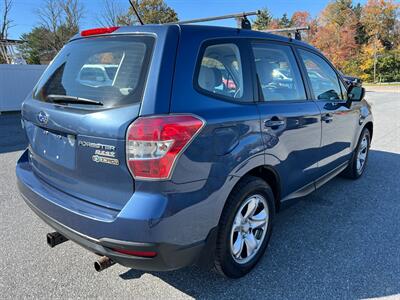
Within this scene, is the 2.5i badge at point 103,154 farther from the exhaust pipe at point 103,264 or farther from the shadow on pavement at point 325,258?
the shadow on pavement at point 325,258

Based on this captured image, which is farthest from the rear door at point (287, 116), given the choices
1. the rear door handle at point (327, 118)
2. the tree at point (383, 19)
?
the tree at point (383, 19)

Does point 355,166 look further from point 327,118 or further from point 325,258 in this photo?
point 325,258

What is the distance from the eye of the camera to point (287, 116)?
2.76m

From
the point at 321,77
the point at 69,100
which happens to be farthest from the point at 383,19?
the point at 69,100

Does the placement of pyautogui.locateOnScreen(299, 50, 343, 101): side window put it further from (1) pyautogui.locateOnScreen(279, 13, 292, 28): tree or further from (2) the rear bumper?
(1) pyautogui.locateOnScreen(279, 13, 292, 28): tree

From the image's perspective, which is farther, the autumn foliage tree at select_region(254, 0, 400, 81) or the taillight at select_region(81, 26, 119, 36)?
the autumn foliage tree at select_region(254, 0, 400, 81)

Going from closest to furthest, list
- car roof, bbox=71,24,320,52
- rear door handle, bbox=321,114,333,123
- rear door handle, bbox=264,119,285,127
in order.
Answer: car roof, bbox=71,24,320,52
rear door handle, bbox=264,119,285,127
rear door handle, bbox=321,114,333,123

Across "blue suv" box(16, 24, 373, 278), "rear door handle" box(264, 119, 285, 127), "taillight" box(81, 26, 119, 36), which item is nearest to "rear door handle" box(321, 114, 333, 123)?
"blue suv" box(16, 24, 373, 278)

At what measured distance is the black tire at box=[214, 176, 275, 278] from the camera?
2.28 m

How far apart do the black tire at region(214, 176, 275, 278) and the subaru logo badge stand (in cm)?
136

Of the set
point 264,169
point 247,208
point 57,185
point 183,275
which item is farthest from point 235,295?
point 57,185

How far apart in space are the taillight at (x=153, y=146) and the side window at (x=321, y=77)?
1.96m

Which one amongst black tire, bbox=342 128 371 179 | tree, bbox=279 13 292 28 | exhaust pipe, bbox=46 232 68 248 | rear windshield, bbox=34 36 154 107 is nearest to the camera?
rear windshield, bbox=34 36 154 107

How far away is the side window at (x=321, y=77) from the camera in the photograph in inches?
132
